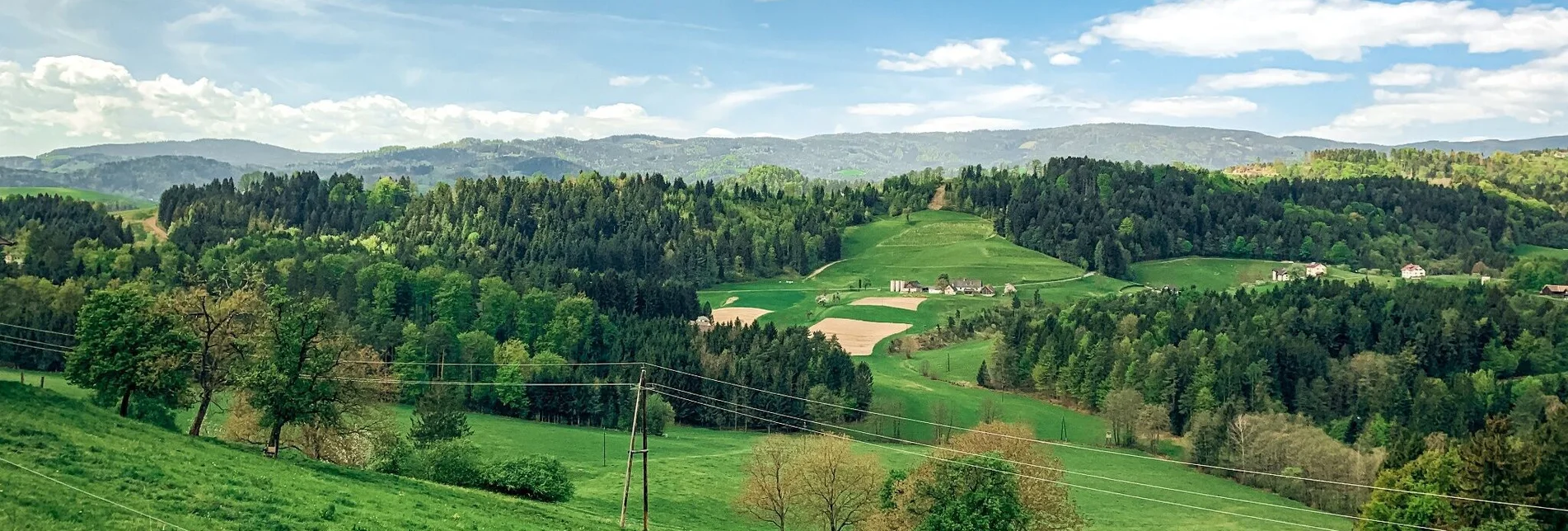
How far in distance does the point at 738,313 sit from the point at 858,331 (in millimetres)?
23492

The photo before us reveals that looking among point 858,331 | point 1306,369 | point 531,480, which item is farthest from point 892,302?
point 531,480

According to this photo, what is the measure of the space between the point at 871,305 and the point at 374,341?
8546cm

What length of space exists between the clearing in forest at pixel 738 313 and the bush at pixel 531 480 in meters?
101

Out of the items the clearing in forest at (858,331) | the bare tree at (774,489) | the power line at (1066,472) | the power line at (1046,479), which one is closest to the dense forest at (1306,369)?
the power line at (1066,472)

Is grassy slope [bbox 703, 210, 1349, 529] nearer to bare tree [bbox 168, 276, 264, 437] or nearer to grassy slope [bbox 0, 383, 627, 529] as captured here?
grassy slope [bbox 0, 383, 627, 529]

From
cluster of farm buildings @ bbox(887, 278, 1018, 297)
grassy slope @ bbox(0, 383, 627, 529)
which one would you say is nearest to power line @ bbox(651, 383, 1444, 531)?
grassy slope @ bbox(0, 383, 627, 529)

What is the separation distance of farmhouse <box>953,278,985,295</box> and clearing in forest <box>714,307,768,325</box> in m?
38.8

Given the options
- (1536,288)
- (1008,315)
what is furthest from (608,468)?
(1536,288)

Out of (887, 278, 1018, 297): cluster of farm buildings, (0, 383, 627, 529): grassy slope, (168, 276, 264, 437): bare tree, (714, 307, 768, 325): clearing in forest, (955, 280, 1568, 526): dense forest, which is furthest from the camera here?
(887, 278, 1018, 297): cluster of farm buildings

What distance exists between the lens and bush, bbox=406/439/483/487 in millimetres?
46656

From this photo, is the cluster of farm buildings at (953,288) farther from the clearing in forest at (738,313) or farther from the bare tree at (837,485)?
the bare tree at (837,485)

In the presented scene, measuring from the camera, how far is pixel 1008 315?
14050 cm

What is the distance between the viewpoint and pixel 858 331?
478 feet

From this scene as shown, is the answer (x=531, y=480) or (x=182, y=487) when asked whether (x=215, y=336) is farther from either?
(x=182, y=487)
